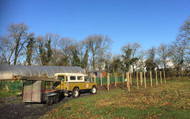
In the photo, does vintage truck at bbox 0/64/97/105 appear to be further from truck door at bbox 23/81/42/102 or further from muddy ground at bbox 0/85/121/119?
muddy ground at bbox 0/85/121/119

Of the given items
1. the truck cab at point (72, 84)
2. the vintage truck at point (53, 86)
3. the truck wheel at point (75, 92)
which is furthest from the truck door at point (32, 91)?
the truck wheel at point (75, 92)

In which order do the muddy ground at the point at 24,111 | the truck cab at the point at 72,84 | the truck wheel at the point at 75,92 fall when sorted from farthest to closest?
the truck wheel at the point at 75,92, the truck cab at the point at 72,84, the muddy ground at the point at 24,111

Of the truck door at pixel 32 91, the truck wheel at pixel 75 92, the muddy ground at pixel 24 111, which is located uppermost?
the truck door at pixel 32 91

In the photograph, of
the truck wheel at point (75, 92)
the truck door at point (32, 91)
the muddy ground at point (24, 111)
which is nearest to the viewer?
the muddy ground at point (24, 111)

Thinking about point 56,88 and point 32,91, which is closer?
point 32,91

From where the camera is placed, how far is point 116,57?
176 feet

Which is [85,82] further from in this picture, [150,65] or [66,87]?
[150,65]

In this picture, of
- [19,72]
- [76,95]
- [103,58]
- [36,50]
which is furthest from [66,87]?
[36,50]

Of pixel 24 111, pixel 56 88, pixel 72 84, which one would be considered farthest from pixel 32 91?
pixel 72 84

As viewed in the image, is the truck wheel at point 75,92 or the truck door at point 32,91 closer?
the truck door at point 32,91

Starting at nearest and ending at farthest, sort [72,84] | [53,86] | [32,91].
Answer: [32,91] < [53,86] < [72,84]

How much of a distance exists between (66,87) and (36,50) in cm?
4205

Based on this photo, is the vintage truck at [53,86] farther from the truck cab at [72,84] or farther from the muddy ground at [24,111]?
the muddy ground at [24,111]

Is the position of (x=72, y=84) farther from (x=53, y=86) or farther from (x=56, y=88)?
(x=53, y=86)
